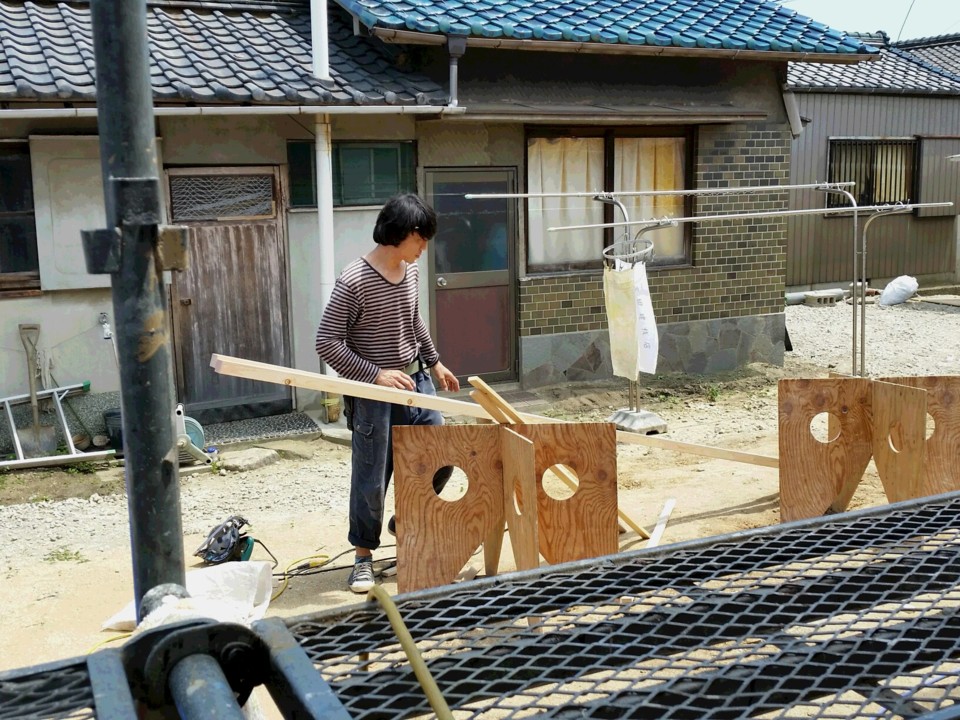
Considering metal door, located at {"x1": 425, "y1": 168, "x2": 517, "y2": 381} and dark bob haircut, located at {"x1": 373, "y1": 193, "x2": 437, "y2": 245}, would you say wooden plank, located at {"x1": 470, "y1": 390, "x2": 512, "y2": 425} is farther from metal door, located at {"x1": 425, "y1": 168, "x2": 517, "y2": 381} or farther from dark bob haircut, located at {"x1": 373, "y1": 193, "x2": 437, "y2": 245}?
metal door, located at {"x1": 425, "y1": 168, "x2": 517, "y2": 381}

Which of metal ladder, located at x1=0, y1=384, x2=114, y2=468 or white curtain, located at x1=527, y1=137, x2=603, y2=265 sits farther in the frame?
white curtain, located at x1=527, y1=137, x2=603, y2=265

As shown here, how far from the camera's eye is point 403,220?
15.1 feet

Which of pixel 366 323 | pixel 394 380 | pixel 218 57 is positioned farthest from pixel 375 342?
pixel 218 57

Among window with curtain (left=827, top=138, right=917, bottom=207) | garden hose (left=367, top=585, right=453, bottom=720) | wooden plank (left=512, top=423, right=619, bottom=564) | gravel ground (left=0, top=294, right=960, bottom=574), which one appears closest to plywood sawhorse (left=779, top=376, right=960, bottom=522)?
wooden plank (left=512, top=423, right=619, bottom=564)

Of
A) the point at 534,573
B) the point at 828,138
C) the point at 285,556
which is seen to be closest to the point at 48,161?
the point at 285,556

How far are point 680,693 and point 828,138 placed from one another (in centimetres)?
1511

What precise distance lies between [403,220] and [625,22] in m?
5.58

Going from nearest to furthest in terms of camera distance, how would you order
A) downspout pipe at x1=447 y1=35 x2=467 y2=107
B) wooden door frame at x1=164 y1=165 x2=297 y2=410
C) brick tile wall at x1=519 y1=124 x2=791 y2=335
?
wooden door frame at x1=164 y1=165 x2=297 y2=410, downspout pipe at x1=447 y1=35 x2=467 y2=107, brick tile wall at x1=519 y1=124 x2=791 y2=335

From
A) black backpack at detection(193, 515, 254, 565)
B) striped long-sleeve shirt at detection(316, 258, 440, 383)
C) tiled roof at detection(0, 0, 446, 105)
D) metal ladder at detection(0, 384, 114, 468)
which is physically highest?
tiled roof at detection(0, 0, 446, 105)

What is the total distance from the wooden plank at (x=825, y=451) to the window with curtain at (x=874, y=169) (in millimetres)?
11540

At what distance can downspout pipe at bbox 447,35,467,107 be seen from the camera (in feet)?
26.5

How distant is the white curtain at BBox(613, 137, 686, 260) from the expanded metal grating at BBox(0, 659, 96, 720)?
8.80 m

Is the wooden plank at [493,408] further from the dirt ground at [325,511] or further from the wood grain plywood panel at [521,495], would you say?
the dirt ground at [325,511]

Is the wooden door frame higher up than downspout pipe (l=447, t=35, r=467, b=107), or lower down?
lower down
